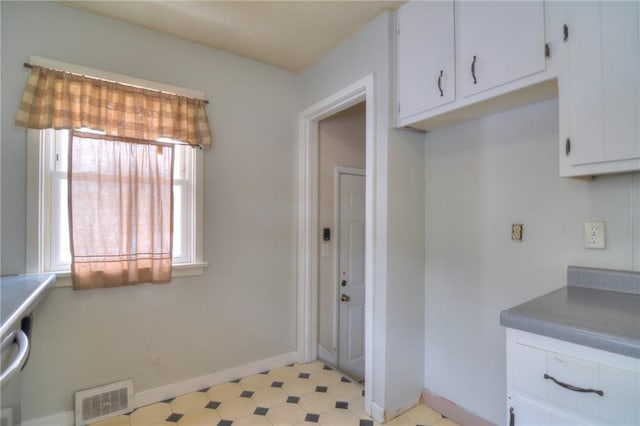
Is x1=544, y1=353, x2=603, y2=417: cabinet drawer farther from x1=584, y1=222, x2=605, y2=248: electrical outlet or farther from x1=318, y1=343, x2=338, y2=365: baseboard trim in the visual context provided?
x1=318, y1=343, x2=338, y2=365: baseboard trim

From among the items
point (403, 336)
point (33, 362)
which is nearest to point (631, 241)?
point (403, 336)

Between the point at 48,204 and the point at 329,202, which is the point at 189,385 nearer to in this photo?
the point at 48,204

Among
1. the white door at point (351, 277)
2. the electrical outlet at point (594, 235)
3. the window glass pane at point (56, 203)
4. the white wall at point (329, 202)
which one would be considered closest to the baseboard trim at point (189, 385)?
the white wall at point (329, 202)

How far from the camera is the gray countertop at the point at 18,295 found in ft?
3.46

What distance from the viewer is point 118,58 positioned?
2.15m

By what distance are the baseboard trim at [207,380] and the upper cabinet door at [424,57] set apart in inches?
89.5

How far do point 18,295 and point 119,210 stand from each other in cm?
80

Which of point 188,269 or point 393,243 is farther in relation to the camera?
point 188,269

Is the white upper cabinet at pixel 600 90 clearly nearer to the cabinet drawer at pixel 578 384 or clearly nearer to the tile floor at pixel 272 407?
the cabinet drawer at pixel 578 384

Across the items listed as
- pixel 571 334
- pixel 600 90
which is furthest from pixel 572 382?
pixel 600 90

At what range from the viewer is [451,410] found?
6.74 ft

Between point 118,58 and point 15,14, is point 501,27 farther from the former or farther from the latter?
point 15,14

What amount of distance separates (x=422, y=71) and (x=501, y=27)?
0.46 m

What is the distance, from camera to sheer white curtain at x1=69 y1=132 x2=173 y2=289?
1.97 m
